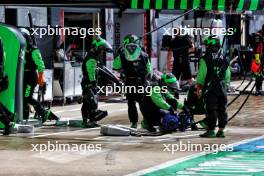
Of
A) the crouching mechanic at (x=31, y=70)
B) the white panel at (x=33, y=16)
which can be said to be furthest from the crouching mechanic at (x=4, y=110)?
the white panel at (x=33, y=16)

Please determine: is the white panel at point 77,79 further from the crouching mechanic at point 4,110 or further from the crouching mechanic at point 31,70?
the crouching mechanic at point 4,110

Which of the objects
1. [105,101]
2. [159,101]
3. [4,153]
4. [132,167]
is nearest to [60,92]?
[105,101]

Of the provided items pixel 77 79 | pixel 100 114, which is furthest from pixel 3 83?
pixel 77 79

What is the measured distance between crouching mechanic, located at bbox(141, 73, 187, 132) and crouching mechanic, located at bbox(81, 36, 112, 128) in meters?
1.54

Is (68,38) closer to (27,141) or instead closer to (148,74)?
(148,74)

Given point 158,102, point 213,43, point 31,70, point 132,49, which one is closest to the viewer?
point 213,43

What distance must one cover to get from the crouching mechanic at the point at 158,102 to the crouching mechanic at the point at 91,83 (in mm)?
1540

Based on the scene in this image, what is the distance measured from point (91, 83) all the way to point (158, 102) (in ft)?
6.68

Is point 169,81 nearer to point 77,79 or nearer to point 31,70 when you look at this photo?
point 31,70

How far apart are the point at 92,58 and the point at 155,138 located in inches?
101

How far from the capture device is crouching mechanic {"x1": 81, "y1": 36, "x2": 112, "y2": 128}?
16328 millimetres

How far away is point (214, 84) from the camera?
1436 centimetres

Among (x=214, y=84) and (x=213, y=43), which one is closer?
(x=214, y=84)

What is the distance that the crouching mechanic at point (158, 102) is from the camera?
14977mm
